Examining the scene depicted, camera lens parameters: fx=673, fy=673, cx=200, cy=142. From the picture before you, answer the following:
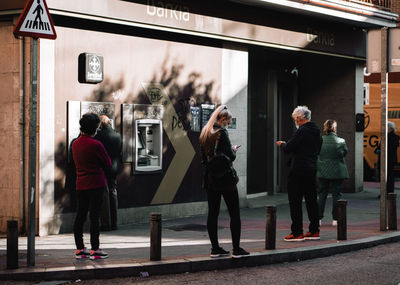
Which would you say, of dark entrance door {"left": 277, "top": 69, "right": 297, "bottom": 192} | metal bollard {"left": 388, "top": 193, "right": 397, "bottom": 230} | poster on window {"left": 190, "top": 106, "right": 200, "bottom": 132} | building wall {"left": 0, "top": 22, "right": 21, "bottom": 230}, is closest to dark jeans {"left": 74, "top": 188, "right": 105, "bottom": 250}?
building wall {"left": 0, "top": 22, "right": 21, "bottom": 230}

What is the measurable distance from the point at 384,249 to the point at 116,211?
429cm

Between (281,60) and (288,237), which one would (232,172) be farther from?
(281,60)

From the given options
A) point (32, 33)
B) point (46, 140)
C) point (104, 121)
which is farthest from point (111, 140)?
point (32, 33)

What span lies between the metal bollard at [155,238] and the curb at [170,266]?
0.35 ft

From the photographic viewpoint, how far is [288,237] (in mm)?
9508

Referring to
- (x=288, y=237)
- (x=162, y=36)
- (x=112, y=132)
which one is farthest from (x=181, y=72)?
(x=288, y=237)

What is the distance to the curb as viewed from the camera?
7098mm

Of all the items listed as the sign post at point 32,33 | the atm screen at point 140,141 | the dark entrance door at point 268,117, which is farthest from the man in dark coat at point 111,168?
the dark entrance door at point 268,117

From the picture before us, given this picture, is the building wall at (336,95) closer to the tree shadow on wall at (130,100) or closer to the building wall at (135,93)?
the building wall at (135,93)

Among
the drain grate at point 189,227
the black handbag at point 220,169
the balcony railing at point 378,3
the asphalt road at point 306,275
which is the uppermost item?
Answer: the balcony railing at point 378,3

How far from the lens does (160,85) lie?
40.2 ft

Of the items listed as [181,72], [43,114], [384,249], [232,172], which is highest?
[181,72]

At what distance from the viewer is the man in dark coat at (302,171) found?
9391 millimetres

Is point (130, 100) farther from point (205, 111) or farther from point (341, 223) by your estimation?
point (341, 223)
